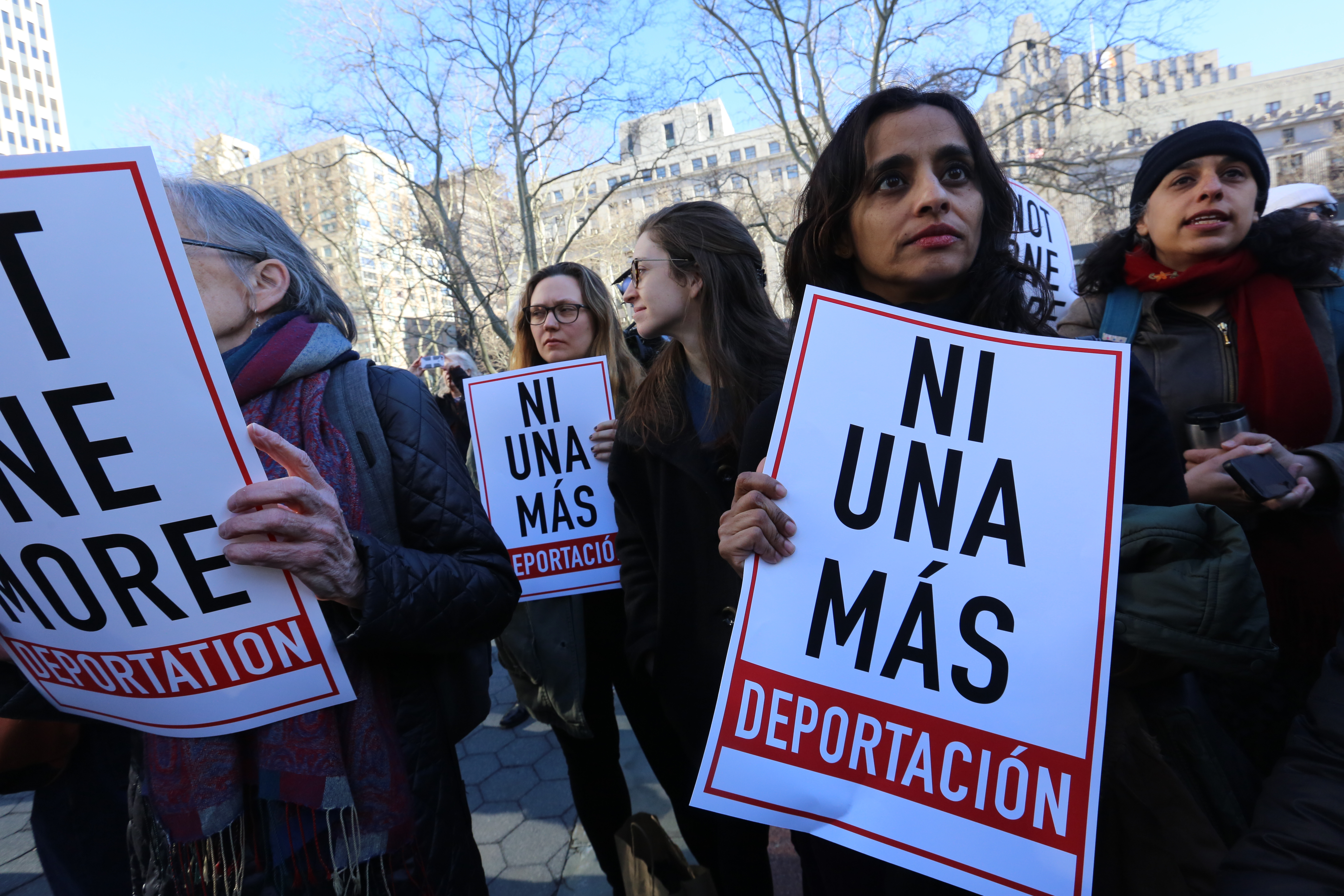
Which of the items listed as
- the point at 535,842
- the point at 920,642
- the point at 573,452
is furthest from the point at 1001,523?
the point at 535,842

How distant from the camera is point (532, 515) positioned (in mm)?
2348

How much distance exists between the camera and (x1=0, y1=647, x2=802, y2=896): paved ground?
2598mm

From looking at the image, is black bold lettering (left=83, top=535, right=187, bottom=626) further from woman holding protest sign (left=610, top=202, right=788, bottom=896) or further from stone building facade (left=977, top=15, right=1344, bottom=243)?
stone building facade (left=977, top=15, right=1344, bottom=243)

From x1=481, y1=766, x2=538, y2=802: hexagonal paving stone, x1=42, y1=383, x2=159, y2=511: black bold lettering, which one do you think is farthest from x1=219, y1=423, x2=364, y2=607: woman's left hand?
x1=481, y1=766, x2=538, y2=802: hexagonal paving stone

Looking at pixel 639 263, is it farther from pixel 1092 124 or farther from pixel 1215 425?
pixel 1092 124

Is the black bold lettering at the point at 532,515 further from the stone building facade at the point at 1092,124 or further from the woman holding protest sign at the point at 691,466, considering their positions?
the stone building facade at the point at 1092,124

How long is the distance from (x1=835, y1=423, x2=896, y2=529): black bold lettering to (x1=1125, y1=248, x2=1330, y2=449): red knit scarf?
47.5 inches

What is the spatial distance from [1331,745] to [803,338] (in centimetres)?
85

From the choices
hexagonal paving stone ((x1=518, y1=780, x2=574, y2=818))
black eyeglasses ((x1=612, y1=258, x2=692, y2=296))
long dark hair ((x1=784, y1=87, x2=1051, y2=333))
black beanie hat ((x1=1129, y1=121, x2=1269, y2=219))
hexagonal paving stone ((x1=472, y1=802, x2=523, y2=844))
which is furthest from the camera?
hexagonal paving stone ((x1=518, y1=780, x2=574, y2=818))

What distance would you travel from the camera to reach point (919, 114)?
1.28 m

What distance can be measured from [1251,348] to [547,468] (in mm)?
1999

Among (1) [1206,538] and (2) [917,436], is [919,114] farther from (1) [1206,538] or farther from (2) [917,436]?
(1) [1206,538]

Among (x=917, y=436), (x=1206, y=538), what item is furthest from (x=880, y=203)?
(x=1206, y=538)

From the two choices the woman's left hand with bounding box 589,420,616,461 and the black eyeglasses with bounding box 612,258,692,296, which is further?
the woman's left hand with bounding box 589,420,616,461
